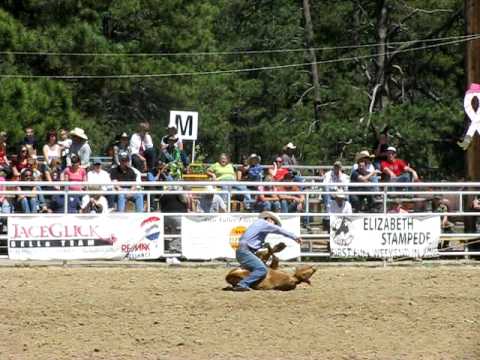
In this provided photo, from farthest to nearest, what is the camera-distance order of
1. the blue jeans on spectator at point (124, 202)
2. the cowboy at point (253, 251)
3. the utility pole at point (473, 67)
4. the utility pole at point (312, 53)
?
1. the utility pole at point (312, 53)
2. the utility pole at point (473, 67)
3. the blue jeans on spectator at point (124, 202)
4. the cowboy at point (253, 251)

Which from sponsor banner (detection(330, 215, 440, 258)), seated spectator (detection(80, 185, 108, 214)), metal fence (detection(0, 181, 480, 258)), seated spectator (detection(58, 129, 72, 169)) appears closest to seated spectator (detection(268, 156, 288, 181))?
metal fence (detection(0, 181, 480, 258))

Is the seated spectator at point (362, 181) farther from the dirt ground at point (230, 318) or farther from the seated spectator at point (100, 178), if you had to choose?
the seated spectator at point (100, 178)

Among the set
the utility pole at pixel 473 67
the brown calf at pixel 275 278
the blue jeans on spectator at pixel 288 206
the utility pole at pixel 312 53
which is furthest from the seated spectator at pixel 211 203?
the utility pole at pixel 312 53

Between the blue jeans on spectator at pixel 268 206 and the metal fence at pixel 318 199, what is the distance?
0.21m

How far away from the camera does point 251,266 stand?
14.5m

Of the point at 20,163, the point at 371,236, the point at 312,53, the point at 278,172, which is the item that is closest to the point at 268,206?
the point at 371,236

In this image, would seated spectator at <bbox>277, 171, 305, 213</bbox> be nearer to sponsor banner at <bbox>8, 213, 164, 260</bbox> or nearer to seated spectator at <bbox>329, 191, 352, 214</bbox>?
seated spectator at <bbox>329, 191, 352, 214</bbox>

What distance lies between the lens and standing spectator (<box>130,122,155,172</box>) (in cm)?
1939

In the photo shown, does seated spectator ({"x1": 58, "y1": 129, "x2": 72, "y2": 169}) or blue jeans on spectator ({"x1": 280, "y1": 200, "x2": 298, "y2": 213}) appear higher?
seated spectator ({"x1": 58, "y1": 129, "x2": 72, "y2": 169})

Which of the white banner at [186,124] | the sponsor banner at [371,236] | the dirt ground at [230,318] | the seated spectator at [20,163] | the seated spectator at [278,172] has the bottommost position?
the dirt ground at [230,318]

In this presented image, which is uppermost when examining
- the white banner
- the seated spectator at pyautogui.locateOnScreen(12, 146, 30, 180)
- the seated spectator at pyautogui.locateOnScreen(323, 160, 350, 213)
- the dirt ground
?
the white banner

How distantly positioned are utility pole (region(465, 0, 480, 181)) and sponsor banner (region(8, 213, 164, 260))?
18.6 ft

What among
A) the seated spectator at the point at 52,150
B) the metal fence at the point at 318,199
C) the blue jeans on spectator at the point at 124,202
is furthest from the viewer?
the seated spectator at the point at 52,150

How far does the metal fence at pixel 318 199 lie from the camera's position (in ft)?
56.7
